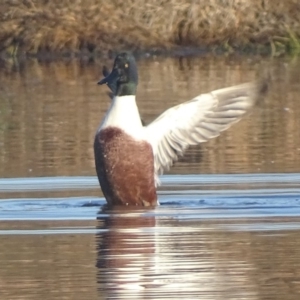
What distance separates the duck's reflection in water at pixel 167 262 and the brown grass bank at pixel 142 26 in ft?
57.6

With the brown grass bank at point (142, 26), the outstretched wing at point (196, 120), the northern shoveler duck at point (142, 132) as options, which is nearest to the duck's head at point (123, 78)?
the northern shoveler duck at point (142, 132)

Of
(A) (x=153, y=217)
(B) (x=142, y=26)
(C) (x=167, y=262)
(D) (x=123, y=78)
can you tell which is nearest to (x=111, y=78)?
(D) (x=123, y=78)

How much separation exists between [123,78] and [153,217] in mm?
1045

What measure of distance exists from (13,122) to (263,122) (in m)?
2.44

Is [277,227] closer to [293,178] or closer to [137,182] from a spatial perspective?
[137,182]

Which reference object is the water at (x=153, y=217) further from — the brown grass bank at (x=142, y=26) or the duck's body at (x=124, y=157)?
the brown grass bank at (x=142, y=26)

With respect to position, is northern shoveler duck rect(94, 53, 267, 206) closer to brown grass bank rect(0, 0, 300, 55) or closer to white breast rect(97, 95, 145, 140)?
white breast rect(97, 95, 145, 140)

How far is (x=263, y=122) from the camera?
13555mm

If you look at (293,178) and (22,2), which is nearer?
(293,178)

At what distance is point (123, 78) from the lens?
891cm

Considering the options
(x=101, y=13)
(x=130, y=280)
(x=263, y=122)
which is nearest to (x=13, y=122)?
(x=263, y=122)

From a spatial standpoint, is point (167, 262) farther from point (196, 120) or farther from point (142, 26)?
point (142, 26)

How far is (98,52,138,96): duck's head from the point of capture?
877 centimetres

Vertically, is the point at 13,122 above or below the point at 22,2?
below
